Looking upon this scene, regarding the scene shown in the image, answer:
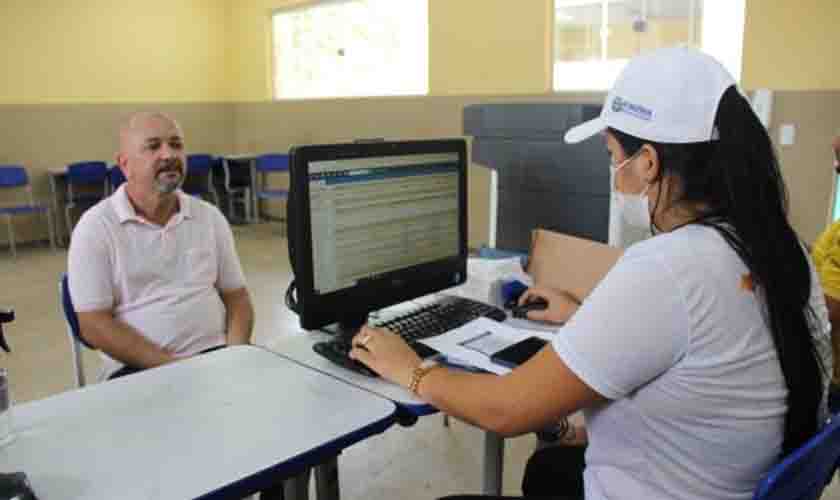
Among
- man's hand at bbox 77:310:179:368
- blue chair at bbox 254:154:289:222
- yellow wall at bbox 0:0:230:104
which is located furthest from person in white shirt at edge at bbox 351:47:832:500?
yellow wall at bbox 0:0:230:104

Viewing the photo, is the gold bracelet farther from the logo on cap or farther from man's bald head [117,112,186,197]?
man's bald head [117,112,186,197]

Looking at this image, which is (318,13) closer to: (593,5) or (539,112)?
(593,5)

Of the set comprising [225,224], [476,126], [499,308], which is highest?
[476,126]

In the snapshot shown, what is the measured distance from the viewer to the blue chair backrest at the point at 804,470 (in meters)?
0.88

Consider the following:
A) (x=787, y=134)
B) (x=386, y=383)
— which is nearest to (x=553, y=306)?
(x=386, y=383)

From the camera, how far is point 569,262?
189cm

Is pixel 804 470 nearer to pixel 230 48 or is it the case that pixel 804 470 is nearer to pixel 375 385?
pixel 375 385

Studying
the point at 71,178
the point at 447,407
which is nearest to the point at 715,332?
the point at 447,407

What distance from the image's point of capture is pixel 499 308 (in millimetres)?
1778

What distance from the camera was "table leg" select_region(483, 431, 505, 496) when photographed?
1.77 m

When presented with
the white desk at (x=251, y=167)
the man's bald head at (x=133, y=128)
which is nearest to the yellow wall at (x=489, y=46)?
the white desk at (x=251, y=167)

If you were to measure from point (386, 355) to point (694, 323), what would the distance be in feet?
2.00

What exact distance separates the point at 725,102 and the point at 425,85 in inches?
223

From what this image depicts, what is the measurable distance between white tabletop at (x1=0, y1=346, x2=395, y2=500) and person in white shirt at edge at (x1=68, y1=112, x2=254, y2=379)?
63 centimetres
